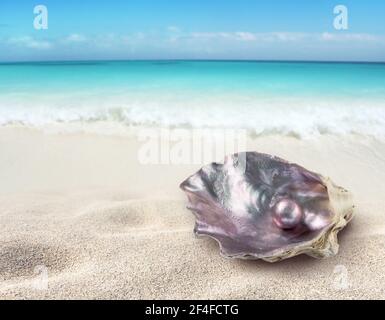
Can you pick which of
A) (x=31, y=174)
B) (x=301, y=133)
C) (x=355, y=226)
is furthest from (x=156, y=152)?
(x=355, y=226)

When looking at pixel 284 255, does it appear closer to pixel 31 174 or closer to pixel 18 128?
pixel 31 174

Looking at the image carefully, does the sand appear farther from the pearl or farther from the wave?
the wave

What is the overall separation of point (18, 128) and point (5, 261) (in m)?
3.55

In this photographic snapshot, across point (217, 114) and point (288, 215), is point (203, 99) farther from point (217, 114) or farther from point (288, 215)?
point (288, 215)

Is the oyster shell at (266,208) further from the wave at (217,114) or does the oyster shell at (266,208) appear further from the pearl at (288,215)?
the wave at (217,114)

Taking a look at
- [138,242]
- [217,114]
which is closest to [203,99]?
[217,114]

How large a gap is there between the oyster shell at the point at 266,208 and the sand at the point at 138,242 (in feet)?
0.36

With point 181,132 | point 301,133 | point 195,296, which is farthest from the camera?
point 181,132

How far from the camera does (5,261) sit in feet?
6.72

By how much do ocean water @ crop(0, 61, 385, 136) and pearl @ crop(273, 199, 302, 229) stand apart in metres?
2.74

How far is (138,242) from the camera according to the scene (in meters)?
2.24

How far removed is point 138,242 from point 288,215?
2.57 feet

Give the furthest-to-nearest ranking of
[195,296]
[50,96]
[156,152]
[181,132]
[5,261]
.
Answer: [50,96], [181,132], [156,152], [5,261], [195,296]

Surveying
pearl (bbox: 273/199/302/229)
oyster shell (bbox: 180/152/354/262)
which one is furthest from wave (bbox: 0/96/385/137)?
pearl (bbox: 273/199/302/229)
